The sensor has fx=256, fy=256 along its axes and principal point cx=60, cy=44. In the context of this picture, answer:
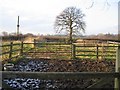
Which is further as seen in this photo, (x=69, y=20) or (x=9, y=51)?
(x=69, y=20)

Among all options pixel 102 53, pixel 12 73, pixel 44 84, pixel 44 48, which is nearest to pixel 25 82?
pixel 44 84

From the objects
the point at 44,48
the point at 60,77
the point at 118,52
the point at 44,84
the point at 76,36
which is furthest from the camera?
the point at 76,36

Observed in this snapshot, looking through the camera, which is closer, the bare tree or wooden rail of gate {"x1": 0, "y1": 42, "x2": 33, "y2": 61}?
wooden rail of gate {"x1": 0, "y1": 42, "x2": 33, "y2": 61}

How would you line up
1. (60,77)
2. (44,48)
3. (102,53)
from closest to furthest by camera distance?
(60,77) < (102,53) < (44,48)

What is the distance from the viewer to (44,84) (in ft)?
24.0

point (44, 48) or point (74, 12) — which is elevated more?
point (74, 12)

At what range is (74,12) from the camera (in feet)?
163

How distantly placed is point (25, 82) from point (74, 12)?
4304 cm

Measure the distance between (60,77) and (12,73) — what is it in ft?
2.25

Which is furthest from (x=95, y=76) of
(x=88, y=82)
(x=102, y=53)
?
(x=102, y=53)

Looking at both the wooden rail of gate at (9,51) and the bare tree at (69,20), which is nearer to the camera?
the wooden rail of gate at (9,51)

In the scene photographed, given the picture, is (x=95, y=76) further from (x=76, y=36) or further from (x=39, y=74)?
(x=76, y=36)

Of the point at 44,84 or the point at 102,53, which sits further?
the point at 102,53

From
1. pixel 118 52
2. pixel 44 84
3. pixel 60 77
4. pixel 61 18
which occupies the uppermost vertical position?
Result: pixel 61 18
